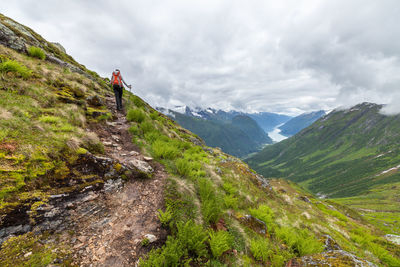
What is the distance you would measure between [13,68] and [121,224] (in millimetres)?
11386

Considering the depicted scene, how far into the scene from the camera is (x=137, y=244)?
4.69m

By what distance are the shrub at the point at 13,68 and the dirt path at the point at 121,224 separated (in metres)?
7.46

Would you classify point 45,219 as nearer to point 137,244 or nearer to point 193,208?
point 137,244

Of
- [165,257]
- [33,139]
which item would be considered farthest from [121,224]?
[33,139]

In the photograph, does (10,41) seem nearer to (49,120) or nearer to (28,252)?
(49,120)

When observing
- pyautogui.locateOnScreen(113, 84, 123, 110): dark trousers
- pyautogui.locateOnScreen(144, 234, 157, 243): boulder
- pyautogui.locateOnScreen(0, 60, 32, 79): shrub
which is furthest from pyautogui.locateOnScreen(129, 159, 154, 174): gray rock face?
pyautogui.locateOnScreen(0, 60, 32, 79): shrub

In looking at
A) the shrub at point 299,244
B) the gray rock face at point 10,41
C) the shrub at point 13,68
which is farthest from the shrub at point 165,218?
the gray rock face at point 10,41

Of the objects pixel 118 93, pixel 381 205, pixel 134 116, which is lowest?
pixel 381 205

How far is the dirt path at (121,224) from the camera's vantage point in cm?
426

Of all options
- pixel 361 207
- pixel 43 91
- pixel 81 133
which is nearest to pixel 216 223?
pixel 81 133

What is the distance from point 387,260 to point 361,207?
697ft

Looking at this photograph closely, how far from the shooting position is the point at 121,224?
17.3ft

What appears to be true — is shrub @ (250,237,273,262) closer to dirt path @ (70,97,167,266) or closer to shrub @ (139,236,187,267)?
shrub @ (139,236,187,267)

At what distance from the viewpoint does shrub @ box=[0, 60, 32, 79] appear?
8.67 meters
